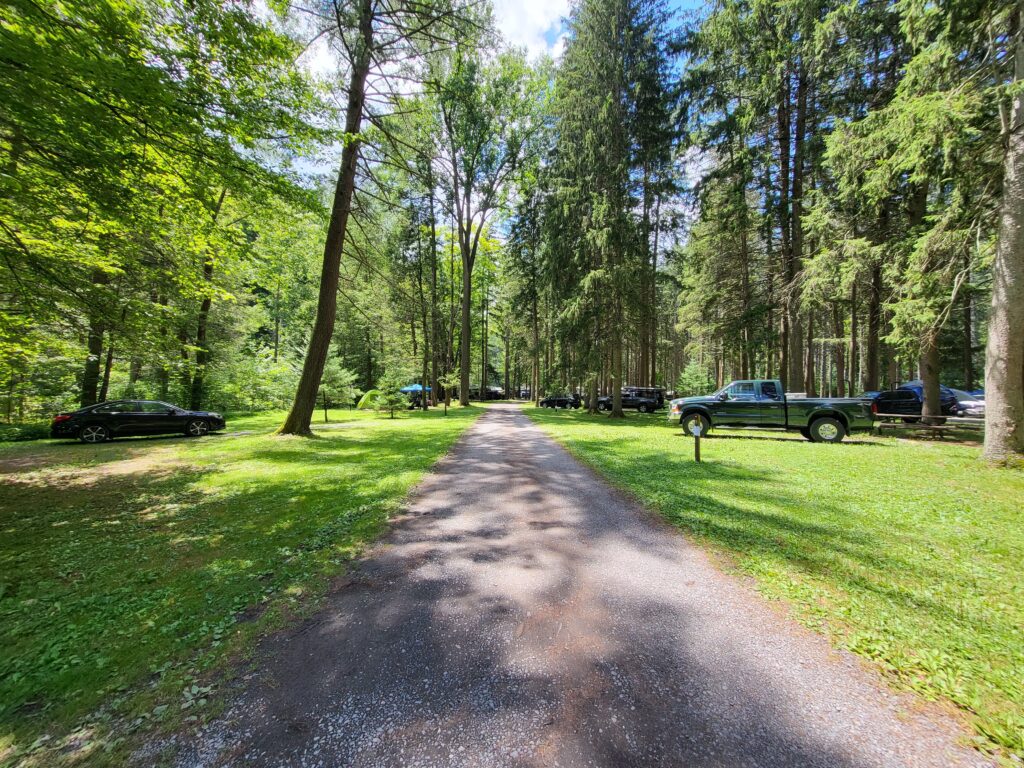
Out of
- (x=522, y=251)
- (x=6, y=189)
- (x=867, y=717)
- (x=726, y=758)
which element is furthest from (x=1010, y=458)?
(x=522, y=251)

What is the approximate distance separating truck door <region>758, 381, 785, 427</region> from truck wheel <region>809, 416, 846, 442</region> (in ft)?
2.83

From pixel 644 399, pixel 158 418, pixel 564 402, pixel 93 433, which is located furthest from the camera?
pixel 564 402

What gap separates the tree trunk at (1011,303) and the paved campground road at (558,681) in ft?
28.7

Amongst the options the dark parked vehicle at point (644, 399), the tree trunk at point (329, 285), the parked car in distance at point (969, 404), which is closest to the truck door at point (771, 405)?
the parked car in distance at point (969, 404)

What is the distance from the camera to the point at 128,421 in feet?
41.1

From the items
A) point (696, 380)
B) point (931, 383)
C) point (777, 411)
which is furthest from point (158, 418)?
point (696, 380)

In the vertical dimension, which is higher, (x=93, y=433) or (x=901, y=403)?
(x=901, y=403)

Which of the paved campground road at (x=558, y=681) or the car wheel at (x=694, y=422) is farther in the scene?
the car wheel at (x=694, y=422)

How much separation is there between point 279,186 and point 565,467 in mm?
7880

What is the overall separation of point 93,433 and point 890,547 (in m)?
19.1

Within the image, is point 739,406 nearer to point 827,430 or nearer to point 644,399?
point 827,430

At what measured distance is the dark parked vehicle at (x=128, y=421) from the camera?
11.7 meters

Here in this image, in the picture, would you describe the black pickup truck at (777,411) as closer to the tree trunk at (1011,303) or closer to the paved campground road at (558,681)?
the tree trunk at (1011,303)

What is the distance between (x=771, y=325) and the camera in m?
18.6
